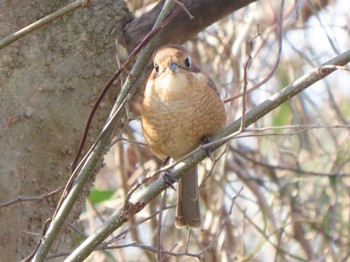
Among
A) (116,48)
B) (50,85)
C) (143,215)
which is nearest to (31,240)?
(50,85)

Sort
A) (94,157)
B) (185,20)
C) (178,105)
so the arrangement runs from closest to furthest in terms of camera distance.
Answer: (94,157), (178,105), (185,20)

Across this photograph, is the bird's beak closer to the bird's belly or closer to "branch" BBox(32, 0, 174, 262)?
the bird's belly

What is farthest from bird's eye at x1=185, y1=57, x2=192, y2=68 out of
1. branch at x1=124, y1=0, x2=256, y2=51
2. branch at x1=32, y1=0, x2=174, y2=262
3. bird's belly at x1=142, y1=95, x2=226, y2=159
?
branch at x1=32, y1=0, x2=174, y2=262

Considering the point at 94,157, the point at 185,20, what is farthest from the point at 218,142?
the point at 185,20

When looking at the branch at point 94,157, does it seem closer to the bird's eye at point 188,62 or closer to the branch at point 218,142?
the branch at point 218,142

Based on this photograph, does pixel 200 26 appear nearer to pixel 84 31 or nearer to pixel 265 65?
pixel 84 31

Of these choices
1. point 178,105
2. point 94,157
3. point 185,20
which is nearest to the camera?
point 94,157

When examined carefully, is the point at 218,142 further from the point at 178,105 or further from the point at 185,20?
the point at 185,20

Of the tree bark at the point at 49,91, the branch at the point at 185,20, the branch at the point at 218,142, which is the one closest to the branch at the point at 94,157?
the branch at the point at 218,142
